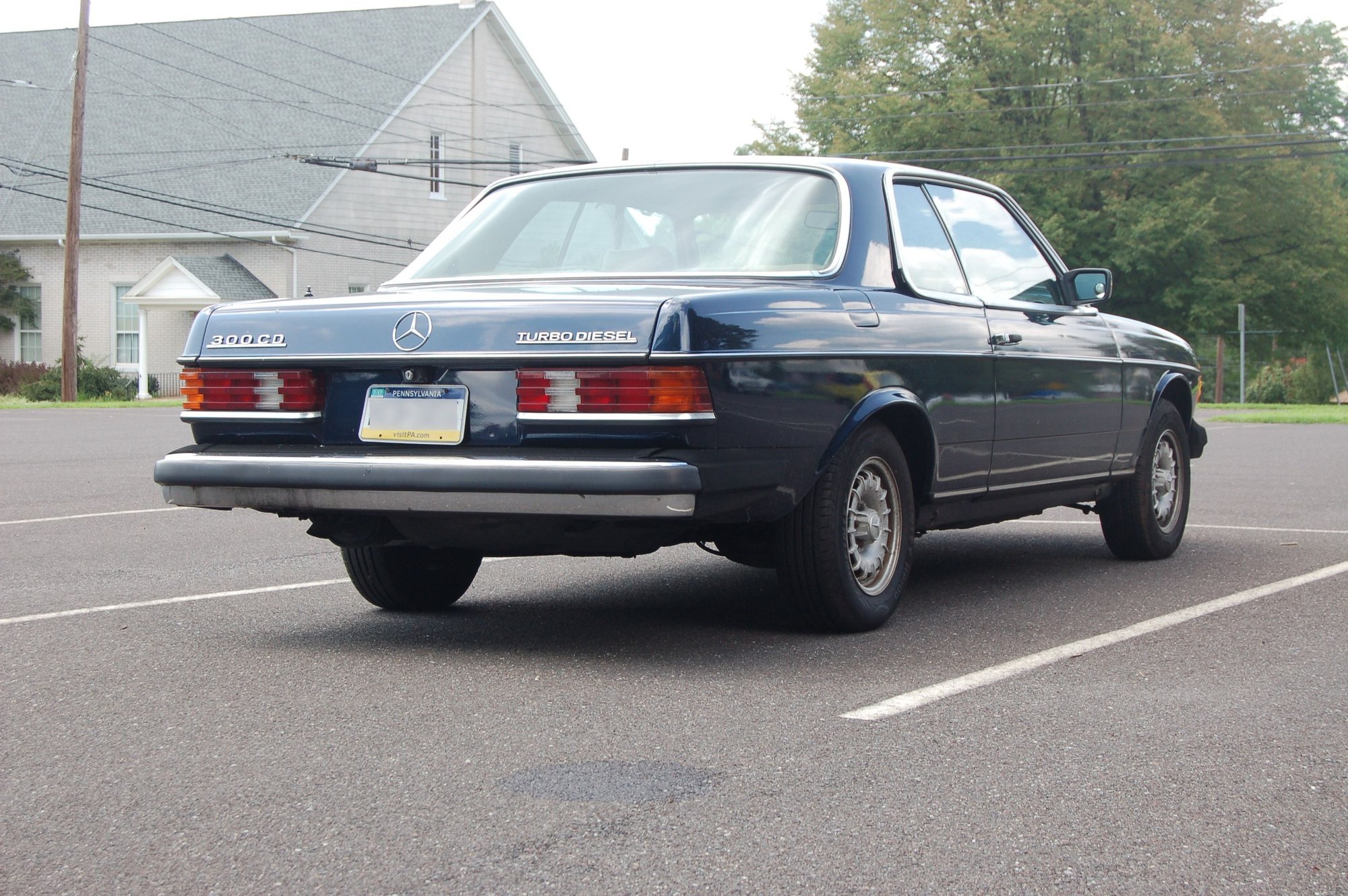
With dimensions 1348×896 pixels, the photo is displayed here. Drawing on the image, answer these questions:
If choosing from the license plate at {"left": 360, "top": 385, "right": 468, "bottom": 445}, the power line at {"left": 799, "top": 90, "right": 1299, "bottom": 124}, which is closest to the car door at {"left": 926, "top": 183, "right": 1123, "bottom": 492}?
the license plate at {"left": 360, "top": 385, "right": 468, "bottom": 445}

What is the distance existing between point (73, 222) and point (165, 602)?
2736cm

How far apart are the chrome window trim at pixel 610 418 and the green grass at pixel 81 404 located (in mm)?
27058

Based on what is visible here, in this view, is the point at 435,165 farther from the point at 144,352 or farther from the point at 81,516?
the point at 81,516

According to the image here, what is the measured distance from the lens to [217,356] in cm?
559

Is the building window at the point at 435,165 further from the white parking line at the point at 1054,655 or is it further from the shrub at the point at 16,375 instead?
the white parking line at the point at 1054,655

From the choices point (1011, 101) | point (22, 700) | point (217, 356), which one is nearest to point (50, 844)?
point (22, 700)

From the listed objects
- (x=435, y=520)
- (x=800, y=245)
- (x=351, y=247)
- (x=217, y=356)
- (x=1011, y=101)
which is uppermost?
(x=1011, y=101)

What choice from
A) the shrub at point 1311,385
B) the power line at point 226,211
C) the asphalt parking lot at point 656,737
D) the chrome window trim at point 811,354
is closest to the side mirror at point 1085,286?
the asphalt parking lot at point 656,737

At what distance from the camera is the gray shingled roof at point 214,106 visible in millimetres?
39938

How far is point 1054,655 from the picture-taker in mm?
5457

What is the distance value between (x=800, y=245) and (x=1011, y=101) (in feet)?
144

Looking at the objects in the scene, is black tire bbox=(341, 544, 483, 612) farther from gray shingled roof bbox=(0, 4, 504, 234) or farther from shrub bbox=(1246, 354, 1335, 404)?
shrub bbox=(1246, 354, 1335, 404)

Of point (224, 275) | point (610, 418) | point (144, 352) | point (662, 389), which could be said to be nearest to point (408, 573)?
point (610, 418)

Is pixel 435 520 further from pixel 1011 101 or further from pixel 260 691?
pixel 1011 101
